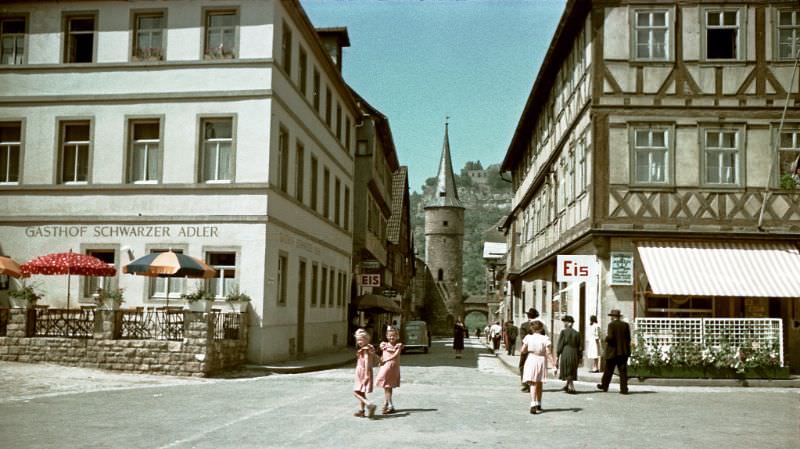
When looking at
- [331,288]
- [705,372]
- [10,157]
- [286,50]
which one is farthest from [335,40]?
[705,372]

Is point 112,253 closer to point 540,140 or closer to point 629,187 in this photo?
point 629,187

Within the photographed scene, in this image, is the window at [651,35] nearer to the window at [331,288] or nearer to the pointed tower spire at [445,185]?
the window at [331,288]

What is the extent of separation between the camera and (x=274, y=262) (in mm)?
25484

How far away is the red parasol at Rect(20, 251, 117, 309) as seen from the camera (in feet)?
70.9

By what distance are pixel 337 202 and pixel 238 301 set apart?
1438cm

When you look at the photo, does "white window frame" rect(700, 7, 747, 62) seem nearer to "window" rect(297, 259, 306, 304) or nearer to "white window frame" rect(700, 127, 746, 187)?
"white window frame" rect(700, 127, 746, 187)

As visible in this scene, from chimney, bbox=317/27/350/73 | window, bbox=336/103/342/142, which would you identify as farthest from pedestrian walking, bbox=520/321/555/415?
chimney, bbox=317/27/350/73

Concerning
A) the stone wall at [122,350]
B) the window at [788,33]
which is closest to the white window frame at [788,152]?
the window at [788,33]

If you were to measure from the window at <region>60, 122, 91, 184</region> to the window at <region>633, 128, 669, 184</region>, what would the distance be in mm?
15697

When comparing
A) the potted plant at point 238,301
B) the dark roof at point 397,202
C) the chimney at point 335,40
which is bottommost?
the potted plant at point 238,301

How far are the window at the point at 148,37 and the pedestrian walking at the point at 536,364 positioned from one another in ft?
50.3

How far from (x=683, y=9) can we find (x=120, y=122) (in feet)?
53.2

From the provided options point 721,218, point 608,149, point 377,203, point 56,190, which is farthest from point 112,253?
point 377,203

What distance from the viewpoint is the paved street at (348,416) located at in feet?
35.4
